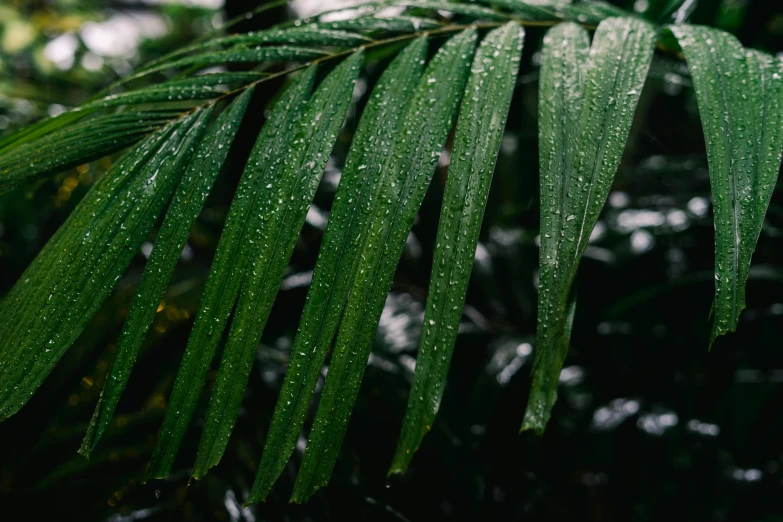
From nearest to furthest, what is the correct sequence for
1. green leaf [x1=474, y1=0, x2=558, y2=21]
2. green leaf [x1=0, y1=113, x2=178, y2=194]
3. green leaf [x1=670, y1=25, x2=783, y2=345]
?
1. green leaf [x1=670, y1=25, x2=783, y2=345]
2. green leaf [x1=0, y1=113, x2=178, y2=194]
3. green leaf [x1=474, y1=0, x2=558, y2=21]

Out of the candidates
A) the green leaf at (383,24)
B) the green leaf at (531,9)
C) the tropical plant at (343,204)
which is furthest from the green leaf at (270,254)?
the green leaf at (531,9)

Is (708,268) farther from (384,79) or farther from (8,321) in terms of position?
(8,321)

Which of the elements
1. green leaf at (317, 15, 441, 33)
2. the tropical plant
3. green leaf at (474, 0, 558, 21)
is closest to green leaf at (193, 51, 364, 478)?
the tropical plant

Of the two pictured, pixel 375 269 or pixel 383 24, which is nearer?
pixel 375 269

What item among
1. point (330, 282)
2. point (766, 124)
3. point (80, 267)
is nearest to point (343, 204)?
point (330, 282)

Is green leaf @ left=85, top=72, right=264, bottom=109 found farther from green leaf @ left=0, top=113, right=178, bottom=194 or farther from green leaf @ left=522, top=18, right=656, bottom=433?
green leaf @ left=522, top=18, right=656, bottom=433

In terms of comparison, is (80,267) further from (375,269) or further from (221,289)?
(375,269)
